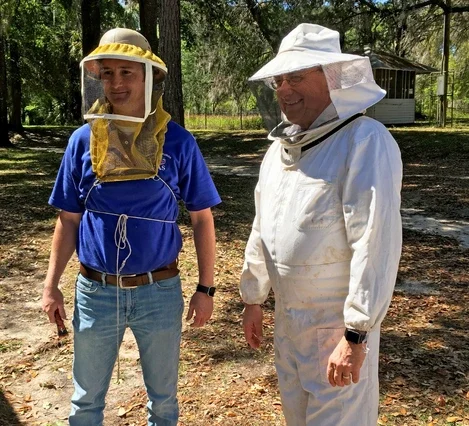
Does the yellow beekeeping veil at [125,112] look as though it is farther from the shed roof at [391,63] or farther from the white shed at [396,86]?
the white shed at [396,86]

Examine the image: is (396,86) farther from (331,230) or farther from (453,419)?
(331,230)

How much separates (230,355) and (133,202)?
217 cm

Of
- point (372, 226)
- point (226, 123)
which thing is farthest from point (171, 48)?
point (226, 123)

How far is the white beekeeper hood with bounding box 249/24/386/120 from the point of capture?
6.58 ft

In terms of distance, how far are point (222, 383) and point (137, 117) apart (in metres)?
2.12

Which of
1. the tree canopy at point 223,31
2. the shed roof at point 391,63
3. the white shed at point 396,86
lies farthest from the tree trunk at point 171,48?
the white shed at point 396,86

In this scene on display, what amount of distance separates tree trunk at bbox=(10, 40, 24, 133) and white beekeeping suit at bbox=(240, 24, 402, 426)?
25460 millimetres

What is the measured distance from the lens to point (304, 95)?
6.93 ft

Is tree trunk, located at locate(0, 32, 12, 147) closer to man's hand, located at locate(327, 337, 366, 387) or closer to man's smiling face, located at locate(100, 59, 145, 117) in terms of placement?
man's smiling face, located at locate(100, 59, 145, 117)

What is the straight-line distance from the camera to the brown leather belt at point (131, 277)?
2.29m

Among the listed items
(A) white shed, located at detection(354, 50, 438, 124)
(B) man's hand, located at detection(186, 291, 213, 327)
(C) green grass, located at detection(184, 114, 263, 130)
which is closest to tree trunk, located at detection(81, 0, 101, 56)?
Result: (A) white shed, located at detection(354, 50, 438, 124)

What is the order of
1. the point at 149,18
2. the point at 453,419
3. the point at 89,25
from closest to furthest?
the point at 453,419 → the point at 149,18 → the point at 89,25

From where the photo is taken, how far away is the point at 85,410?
7.77ft

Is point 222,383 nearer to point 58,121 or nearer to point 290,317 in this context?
point 290,317
